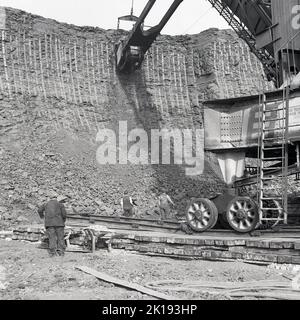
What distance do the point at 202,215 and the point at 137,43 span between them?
44.5ft

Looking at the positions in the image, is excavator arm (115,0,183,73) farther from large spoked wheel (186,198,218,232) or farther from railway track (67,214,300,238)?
large spoked wheel (186,198,218,232)

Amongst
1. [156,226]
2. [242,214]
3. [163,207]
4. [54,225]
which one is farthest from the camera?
[163,207]

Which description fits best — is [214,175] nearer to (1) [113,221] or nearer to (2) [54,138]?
(2) [54,138]

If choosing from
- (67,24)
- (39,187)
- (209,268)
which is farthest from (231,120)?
(67,24)

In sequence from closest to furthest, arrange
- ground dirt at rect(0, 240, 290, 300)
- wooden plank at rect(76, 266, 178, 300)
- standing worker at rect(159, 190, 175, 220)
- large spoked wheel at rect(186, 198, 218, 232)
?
1. wooden plank at rect(76, 266, 178, 300)
2. ground dirt at rect(0, 240, 290, 300)
3. large spoked wheel at rect(186, 198, 218, 232)
4. standing worker at rect(159, 190, 175, 220)

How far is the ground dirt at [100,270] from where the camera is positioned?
6594mm

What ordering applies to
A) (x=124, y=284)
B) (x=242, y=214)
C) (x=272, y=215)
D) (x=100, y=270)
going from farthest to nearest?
(x=272, y=215) → (x=242, y=214) → (x=100, y=270) → (x=124, y=284)

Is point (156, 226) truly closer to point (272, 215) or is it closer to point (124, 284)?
point (272, 215)

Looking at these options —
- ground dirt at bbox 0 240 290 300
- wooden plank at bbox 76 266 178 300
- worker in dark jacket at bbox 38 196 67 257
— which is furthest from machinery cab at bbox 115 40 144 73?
wooden plank at bbox 76 266 178 300

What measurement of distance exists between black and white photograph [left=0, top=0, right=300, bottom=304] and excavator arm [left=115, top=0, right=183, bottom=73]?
83mm

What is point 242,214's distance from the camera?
10.6 meters

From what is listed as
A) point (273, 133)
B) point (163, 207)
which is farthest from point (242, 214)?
point (163, 207)

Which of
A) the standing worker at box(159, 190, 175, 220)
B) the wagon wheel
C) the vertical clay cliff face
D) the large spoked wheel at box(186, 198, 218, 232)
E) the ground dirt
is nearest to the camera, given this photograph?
the ground dirt

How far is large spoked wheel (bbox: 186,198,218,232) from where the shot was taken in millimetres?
11031
